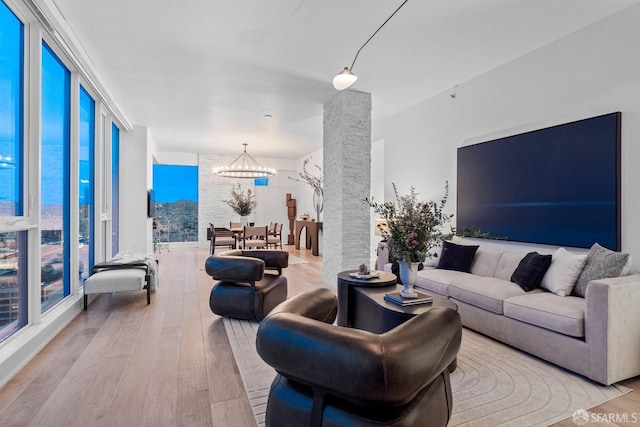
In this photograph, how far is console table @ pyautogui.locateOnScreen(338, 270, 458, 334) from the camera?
2.45 m

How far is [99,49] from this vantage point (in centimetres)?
377

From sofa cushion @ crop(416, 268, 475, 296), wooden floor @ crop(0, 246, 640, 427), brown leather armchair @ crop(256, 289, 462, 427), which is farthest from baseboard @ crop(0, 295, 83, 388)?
sofa cushion @ crop(416, 268, 475, 296)

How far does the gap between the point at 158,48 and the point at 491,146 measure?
419 centimetres

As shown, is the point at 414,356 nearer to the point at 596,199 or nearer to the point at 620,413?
the point at 620,413

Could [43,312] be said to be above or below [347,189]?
below

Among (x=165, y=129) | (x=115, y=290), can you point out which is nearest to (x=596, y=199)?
(x=115, y=290)

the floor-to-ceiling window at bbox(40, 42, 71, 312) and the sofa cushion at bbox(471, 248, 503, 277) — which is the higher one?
the floor-to-ceiling window at bbox(40, 42, 71, 312)

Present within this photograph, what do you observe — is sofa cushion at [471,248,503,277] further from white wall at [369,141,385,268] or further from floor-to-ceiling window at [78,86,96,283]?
floor-to-ceiling window at [78,86,96,283]

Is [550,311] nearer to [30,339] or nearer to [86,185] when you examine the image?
[30,339]

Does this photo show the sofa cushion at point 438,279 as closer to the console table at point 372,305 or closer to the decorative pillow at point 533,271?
the decorative pillow at point 533,271

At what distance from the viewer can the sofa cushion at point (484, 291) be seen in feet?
10.1

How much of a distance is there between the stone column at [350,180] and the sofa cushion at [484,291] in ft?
6.01

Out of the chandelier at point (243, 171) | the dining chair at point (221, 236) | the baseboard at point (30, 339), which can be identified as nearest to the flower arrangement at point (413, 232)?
the baseboard at point (30, 339)

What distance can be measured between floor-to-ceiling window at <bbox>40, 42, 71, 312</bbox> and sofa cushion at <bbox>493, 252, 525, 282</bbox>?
4.75 meters
